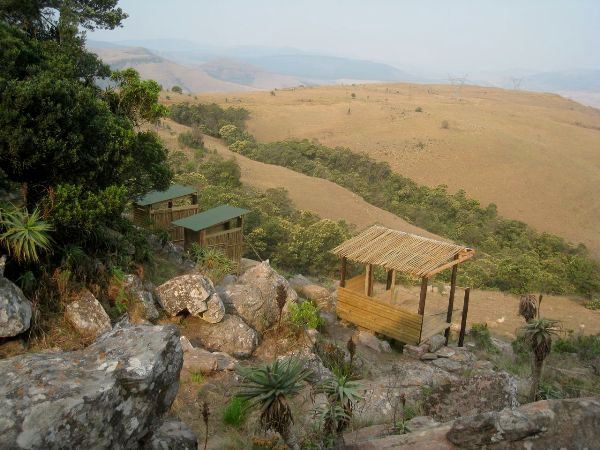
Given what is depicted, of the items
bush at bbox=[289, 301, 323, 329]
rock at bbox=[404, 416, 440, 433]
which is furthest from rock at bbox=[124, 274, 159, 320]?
rock at bbox=[404, 416, 440, 433]

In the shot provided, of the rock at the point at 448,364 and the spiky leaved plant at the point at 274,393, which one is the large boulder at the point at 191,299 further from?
the rock at the point at 448,364

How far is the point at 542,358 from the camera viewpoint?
353 inches

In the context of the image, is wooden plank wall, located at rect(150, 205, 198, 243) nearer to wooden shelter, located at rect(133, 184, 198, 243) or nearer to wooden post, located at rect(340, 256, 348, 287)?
wooden shelter, located at rect(133, 184, 198, 243)

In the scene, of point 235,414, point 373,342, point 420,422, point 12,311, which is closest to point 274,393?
Answer: point 235,414

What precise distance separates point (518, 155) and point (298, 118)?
25.0 meters

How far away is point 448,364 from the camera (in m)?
12.1

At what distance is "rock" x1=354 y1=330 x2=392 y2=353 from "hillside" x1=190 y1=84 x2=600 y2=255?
25953mm

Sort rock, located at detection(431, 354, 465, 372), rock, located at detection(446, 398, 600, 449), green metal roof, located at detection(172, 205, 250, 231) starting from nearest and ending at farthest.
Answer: rock, located at detection(446, 398, 600, 449) → rock, located at detection(431, 354, 465, 372) → green metal roof, located at detection(172, 205, 250, 231)

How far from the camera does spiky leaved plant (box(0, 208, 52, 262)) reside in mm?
7336

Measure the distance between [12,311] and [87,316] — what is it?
51.2 inches

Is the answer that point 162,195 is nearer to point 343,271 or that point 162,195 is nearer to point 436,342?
point 343,271

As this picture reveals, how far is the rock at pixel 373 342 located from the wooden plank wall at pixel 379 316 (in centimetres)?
36

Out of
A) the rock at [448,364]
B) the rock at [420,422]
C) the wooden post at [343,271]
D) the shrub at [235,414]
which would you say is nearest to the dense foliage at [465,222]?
the wooden post at [343,271]

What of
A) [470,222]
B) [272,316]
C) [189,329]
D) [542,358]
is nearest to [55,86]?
[189,329]
